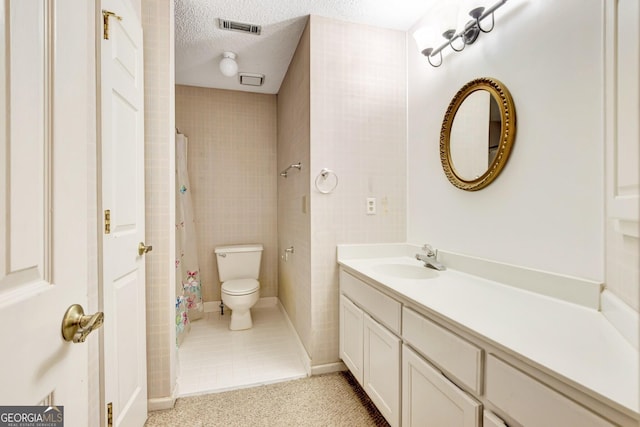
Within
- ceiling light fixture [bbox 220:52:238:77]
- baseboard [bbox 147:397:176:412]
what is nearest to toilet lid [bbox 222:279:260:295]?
baseboard [bbox 147:397:176:412]

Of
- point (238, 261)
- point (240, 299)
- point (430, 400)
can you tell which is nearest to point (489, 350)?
point (430, 400)

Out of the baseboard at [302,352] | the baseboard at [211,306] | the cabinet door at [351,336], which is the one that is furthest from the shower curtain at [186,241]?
the cabinet door at [351,336]

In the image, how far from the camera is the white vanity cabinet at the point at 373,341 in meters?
1.28

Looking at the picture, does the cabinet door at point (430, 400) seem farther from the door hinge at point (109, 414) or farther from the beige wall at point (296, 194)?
the door hinge at point (109, 414)

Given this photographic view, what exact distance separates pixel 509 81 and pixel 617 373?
3.86 feet

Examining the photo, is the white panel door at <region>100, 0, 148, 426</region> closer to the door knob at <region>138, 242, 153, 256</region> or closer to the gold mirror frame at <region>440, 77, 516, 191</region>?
the door knob at <region>138, 242, 153, 256</region>

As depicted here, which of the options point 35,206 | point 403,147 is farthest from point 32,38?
point 403,147

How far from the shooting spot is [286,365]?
2.05 m

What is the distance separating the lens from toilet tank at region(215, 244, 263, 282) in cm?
288

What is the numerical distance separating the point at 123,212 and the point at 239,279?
181cm

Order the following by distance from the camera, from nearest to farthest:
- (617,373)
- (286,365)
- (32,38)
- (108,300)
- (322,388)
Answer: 1. (32,38)
2. (617,373)
3. (108,300)
4. (322,388)
5. (286,365)

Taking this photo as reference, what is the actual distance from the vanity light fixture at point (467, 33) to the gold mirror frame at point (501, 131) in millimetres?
227

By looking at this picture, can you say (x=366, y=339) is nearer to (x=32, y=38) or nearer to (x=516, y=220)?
(x=516, y=220)

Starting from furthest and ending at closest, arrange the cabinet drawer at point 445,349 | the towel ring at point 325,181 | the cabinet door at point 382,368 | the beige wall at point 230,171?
the beige wall at point 230,171
the towel ring at point 325,181
the cabinet door at point 382,368
the cabinet drawer at point 445,349
